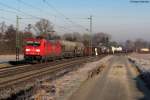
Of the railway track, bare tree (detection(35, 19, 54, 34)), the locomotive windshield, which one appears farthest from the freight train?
bare tree (detection(35, 19, 54, 34))

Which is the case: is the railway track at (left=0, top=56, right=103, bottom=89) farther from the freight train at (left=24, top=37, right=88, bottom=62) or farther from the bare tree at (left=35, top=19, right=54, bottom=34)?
the bare tree at (left=35, top=19, right=54, bottom=34)

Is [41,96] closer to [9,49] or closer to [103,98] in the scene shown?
[103,98]

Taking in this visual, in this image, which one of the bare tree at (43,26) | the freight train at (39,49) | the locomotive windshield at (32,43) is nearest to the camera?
the freight train at (39,49)

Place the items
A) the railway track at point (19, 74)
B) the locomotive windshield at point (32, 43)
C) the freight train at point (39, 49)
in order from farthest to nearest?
the locomotive windshield at point (32, 43) → the freight train at point (39, 49) → the railway track at point (19, 74)

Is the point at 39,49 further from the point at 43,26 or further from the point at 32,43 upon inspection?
the point at 43,26

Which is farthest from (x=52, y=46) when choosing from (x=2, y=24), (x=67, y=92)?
(x=2, y=24)

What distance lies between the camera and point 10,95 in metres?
17.0

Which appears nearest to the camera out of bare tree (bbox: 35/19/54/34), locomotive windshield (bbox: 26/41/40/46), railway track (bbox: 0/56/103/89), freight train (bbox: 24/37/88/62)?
railway track (bbox: 0/56/103/89)

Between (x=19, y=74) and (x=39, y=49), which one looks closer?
(x=19, y=74)

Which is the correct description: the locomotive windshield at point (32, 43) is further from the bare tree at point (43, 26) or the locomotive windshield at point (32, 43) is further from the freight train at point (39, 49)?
the bare tree at point (43, 26)

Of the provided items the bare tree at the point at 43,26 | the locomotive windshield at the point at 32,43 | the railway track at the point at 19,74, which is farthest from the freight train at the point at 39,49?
the bare tree at the point at 43,26

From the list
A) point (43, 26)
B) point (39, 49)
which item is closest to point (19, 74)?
point (39, 49)

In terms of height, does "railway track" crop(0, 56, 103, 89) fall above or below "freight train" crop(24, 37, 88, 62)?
below

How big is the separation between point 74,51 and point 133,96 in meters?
65.9
